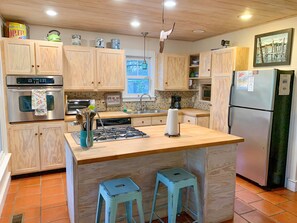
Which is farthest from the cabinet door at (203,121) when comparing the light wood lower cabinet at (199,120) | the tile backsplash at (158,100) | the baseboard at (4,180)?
the baseboard at (4,180)

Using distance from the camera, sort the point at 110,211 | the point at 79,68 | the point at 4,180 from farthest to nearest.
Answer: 1. the point at 79,68
2. the point at 4,180
3. the point at 110,211

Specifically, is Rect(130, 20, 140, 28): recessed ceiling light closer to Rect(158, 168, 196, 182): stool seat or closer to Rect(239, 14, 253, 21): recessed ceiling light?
Rect(239, 14, 253, 21): recessed ceiling light

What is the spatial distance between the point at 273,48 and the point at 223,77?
2.79 ft

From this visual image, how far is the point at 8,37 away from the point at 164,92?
118 inches

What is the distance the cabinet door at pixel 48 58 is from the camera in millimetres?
3322

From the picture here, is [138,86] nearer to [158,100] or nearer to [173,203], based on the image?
[158,100]

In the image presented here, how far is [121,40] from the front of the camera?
438cm

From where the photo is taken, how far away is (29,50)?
326 centimetres

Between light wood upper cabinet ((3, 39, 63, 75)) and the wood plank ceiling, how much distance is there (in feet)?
1.29

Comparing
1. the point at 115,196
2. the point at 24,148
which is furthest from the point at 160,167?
the point at 24,148

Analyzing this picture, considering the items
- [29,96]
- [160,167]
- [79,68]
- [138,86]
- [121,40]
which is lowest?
[160,167]

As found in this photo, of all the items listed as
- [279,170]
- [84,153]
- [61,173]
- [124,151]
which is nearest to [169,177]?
[124,151]

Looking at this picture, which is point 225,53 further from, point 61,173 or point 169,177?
point 61,173

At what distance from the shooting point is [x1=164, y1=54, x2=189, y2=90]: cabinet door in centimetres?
457
